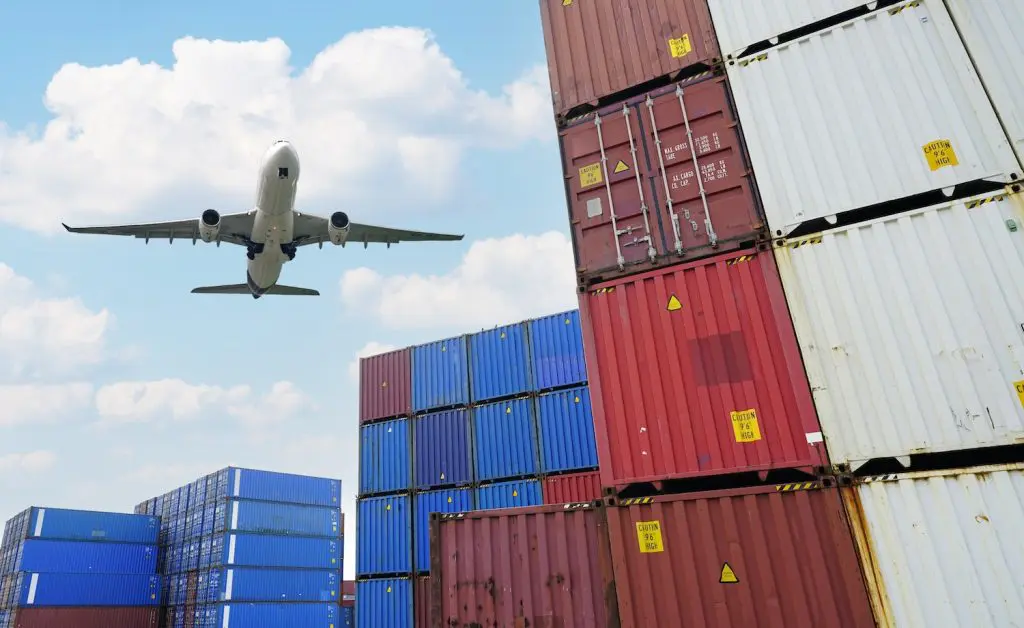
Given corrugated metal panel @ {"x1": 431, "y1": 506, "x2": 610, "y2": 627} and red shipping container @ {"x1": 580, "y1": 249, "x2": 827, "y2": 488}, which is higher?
red shipping container @ {"x1": 580, "y1": 249, "x2": 827, "y2": 488}

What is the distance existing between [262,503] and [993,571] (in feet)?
105

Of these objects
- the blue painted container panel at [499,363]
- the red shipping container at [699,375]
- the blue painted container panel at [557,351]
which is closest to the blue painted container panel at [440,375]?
the blue painted container panel at [499,363]

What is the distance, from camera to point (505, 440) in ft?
61.8

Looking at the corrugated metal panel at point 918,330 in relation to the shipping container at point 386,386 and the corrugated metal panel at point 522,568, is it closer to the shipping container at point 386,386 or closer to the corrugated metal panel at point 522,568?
the corrugated metal panel at point 522,568

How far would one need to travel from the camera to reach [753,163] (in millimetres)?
7961

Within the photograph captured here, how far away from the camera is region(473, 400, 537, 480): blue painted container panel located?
18359 mm

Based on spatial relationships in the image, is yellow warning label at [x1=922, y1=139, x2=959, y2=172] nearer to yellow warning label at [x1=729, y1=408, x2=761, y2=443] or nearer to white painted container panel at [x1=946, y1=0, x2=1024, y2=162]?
white painted container panel at [x1=946, y1=0, x2=1024, y2=162]

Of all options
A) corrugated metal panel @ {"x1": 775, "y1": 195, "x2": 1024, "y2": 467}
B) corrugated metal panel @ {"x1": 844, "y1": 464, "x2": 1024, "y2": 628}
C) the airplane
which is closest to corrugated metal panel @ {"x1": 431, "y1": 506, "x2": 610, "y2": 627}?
corrugated metal panel @ {"x1": 844, "y1": 464, "x2": 1024, "y2": 628}

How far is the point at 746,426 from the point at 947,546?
6.93 ft

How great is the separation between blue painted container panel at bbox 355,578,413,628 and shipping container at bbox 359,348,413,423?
17.8 feet

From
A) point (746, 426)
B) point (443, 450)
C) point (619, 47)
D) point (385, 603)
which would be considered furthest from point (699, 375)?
point (385, 603)

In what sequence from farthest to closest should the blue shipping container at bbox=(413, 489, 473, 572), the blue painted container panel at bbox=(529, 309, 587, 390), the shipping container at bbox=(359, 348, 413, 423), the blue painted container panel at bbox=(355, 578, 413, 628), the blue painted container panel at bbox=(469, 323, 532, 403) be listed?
1. the shipping container at bbox=(359, 348, 413, 423)
2. the blue painted container panel at bbox=(469, 323, 532, 403)
3. the blue painted container panel at bbox=(529, 309, 587, 390)
4. the blue shipping container at bbox=(413, 489, 473, 572)
5. the blue painted container panel at bbox=(355, 578, 413, 628)

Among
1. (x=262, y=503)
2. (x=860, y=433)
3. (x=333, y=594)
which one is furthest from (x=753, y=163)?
(x=333, y=594)

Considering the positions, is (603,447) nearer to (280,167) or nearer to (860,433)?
(860,433)
